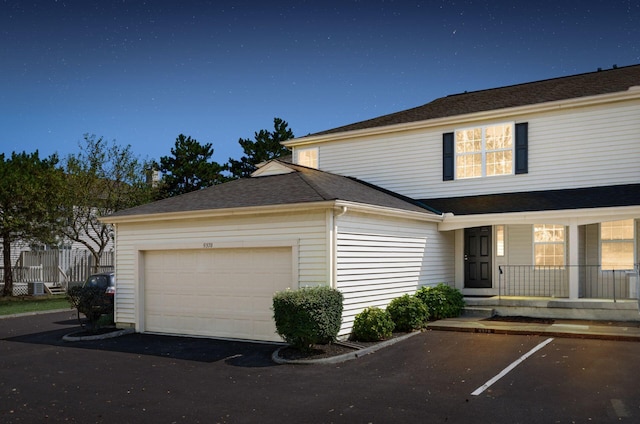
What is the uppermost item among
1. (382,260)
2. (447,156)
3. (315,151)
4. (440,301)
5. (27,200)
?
(315,151)

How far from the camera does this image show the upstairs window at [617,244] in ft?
50.0

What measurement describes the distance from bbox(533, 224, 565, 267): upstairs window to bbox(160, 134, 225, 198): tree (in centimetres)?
2498

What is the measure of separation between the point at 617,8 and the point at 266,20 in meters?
11.5

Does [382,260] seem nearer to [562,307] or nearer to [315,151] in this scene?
[562,307]

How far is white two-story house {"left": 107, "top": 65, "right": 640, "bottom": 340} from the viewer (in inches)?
505

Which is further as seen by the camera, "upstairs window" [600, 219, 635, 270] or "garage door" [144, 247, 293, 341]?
"upstairs window" [600, 219, 635, 270]

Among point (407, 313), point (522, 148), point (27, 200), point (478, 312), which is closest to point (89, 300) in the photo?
point (407, 313)

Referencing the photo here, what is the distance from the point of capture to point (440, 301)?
14805 mm

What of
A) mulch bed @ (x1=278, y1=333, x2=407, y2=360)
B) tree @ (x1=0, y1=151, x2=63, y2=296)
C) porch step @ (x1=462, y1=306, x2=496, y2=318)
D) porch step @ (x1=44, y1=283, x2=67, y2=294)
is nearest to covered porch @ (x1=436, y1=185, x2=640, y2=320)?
porch step @ (x1=462, y1=306, x2=496, y2=318)

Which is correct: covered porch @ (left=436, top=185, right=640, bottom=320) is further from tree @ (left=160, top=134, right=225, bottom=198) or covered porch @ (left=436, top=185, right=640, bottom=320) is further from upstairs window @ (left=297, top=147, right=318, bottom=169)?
tree @ (left=160, top=134, right=225, bottom=198)

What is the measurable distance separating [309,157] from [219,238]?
7978mm

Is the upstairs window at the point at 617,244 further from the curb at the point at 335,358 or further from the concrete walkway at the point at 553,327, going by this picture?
the curb at the point at 335,358

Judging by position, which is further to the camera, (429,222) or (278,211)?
(429,222)

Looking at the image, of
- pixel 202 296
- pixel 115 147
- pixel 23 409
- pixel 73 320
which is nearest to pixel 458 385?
pixel 23 409
